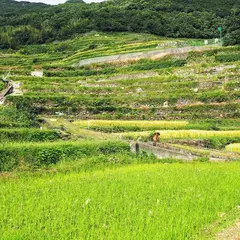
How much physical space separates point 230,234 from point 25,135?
592 inches

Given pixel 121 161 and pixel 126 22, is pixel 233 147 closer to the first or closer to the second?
pixel 121 161

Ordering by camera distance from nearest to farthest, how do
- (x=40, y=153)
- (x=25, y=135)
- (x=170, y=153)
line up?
1. (x=40, y=153)
2. (x=25, y=135)
3. (x=170, y=153)

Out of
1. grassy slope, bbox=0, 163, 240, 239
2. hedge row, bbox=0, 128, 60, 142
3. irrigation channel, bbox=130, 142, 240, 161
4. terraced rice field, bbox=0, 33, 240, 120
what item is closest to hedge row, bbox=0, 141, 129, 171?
grassy slope, bbox=0, 163, 240, 239

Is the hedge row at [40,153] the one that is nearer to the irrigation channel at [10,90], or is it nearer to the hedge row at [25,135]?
the hedge row at [25,135]

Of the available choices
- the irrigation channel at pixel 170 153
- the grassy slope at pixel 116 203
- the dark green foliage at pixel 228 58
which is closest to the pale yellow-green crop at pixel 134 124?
the irrigation channel at pixel 170 153

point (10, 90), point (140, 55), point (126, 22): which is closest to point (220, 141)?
point (10, 90)

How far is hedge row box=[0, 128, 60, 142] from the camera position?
69.1 ft

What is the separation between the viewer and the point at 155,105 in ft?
144

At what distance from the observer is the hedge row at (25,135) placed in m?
21.0

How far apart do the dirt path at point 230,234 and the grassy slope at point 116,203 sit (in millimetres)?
530

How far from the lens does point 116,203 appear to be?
36.6 ft

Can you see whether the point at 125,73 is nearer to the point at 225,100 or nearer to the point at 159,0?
the point at 225,100

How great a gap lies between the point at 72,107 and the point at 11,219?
3390 centimetres

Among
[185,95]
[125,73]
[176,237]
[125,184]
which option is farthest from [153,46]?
[176,237]
